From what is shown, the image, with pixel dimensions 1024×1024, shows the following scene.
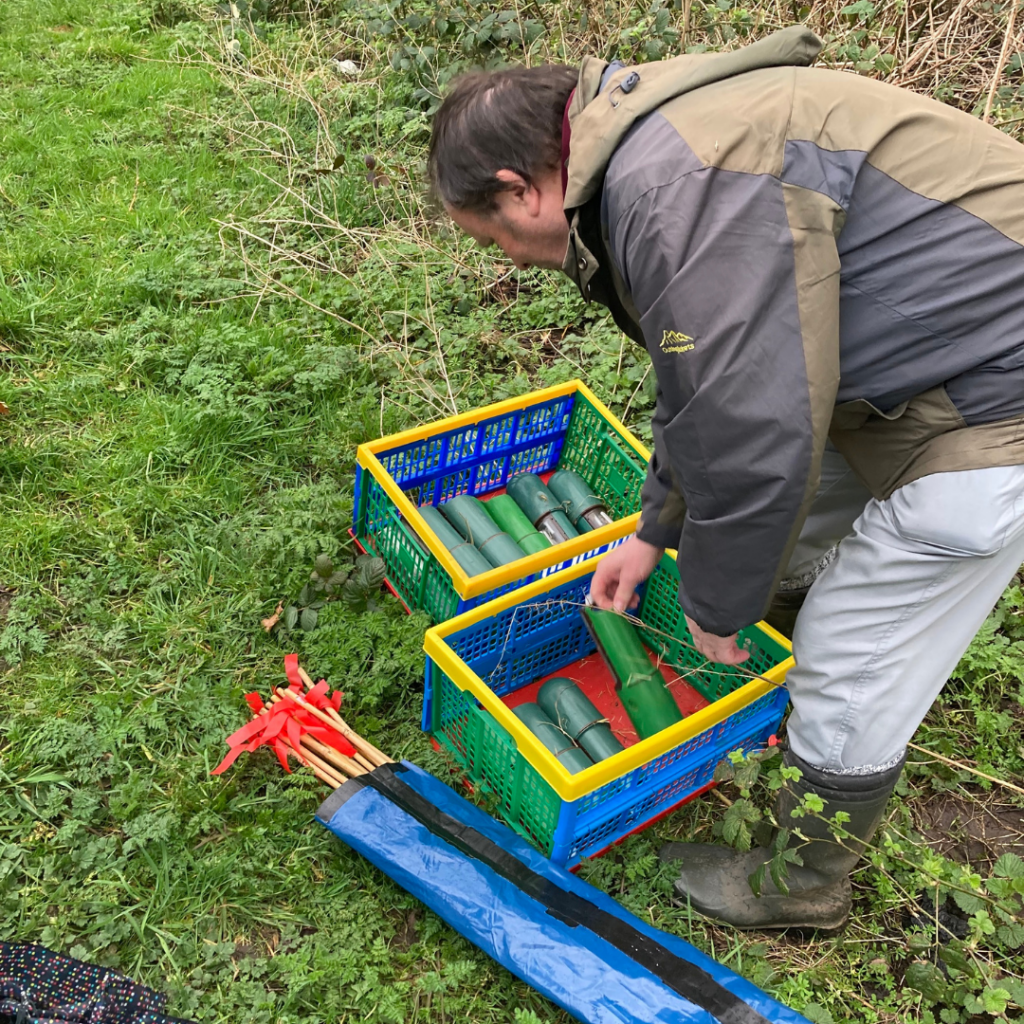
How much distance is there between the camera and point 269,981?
7.56 ft

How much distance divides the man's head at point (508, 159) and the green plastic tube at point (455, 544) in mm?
1105

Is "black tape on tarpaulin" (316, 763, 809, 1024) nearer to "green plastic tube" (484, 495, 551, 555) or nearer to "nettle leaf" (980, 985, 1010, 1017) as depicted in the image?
"nettle leaf" (980, 985, 1010, 1017)

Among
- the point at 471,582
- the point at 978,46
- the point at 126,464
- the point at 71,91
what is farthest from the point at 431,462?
the point at 71,91

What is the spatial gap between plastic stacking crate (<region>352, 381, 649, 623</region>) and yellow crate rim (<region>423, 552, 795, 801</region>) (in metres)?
0.12

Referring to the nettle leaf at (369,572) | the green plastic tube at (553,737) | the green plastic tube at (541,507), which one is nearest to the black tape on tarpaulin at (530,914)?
the green plastic tube at (553,737)

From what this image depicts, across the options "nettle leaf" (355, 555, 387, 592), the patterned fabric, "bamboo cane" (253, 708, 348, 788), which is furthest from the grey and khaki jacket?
the patterned fabric

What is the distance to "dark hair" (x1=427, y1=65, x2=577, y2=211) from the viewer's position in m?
1.96

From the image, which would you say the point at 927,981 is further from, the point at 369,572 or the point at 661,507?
the point at 369,572

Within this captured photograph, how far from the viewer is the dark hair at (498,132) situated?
1.96m

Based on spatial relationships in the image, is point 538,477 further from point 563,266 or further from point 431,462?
point 563,266

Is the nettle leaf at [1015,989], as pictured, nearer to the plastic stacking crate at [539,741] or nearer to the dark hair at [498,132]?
the plastic stacking crate at [539,741]

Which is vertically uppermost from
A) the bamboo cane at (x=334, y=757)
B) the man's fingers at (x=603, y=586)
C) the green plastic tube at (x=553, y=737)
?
the man's fingers at (x=603, y=586)

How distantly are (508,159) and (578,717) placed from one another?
1564 millimetres

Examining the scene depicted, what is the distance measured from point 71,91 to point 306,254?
7.49ft
